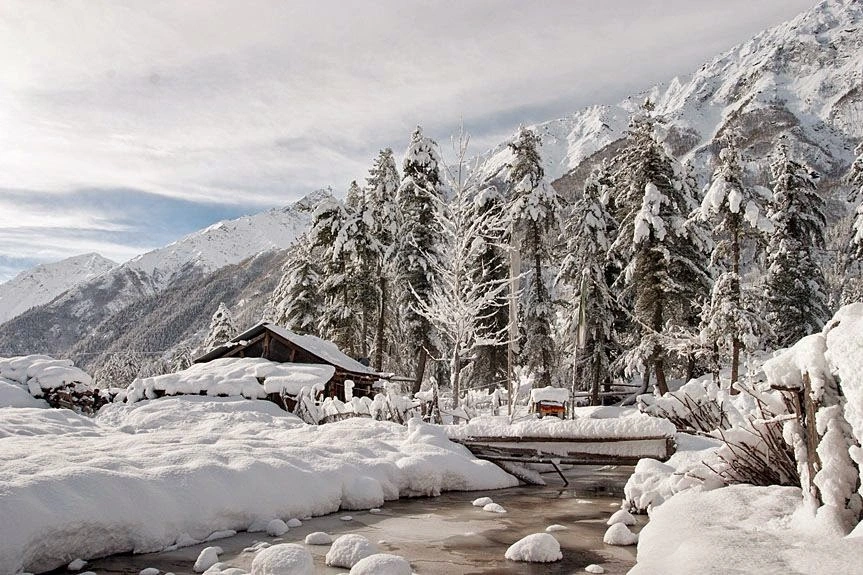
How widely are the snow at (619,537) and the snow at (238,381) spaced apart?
12.6 meters

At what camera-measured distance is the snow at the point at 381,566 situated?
594 centimetres

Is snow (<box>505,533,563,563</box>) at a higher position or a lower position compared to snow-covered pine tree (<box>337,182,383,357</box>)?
lower

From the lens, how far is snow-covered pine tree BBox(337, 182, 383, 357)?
3238 cm

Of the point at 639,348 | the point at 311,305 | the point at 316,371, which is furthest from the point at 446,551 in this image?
the point at 311,305

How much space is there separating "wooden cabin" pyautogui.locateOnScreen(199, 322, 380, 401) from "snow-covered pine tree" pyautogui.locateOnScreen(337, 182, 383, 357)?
570 cm

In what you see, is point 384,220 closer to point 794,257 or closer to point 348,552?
A: point 794,257

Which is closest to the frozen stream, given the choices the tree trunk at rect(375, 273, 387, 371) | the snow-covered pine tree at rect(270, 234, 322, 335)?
the tree trunk at rect(375, 273, 387, 371)

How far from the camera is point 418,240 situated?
31781 millimetres

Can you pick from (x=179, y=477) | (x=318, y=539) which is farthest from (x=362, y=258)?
(x=318, y=539)

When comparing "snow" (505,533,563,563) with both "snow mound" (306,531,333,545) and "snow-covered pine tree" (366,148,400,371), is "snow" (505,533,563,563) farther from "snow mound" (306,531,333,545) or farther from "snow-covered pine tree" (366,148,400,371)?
"snow-covered pine tree" (366,148,400,371)

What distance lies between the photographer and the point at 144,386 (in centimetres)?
2169

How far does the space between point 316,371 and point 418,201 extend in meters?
13.0

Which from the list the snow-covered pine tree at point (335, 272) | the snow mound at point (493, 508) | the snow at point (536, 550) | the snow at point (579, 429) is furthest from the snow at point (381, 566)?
the snow-covered pine tree at point (335, 272)

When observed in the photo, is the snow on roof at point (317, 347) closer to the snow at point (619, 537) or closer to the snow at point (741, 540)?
the snow at point (619, 537)
